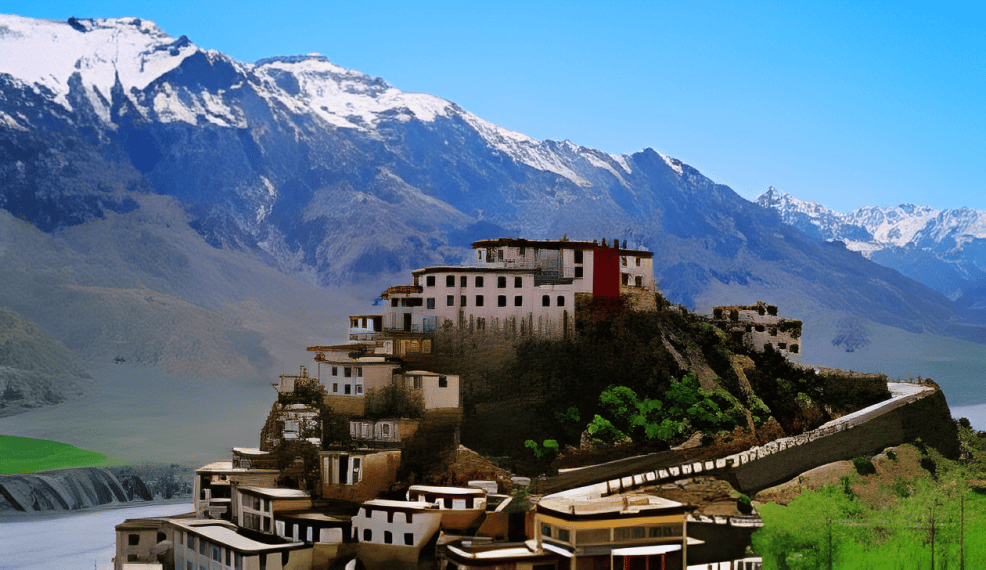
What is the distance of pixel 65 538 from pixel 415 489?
168ft

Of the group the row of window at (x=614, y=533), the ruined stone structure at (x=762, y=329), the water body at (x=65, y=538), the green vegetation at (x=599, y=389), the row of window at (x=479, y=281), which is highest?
the row of window at (x=479, y=281)

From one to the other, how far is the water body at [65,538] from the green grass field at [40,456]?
2056cm

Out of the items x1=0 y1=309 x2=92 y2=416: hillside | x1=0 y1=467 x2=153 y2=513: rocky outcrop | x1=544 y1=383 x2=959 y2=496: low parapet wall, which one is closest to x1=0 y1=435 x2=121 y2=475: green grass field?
x1=0 y1=467 x2=153 y2=513: rocky outcrop

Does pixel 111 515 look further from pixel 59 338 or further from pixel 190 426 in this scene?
pixel 59 338

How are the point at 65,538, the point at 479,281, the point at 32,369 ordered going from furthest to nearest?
1. the point at 32,369
2. the point at 65,538
3. the point at 479,281

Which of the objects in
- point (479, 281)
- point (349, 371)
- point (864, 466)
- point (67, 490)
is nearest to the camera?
point (349, 371)

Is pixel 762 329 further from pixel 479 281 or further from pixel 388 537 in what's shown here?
pixel 388 537

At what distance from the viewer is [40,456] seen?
438ft

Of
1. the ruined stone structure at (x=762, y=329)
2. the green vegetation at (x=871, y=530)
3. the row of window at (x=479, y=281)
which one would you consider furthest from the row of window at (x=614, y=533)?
the ruined stone structure at (x=762, y=329)

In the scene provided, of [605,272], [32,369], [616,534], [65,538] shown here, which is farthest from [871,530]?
[32,369]

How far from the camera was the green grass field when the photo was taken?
4963 inches

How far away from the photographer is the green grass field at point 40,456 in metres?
126

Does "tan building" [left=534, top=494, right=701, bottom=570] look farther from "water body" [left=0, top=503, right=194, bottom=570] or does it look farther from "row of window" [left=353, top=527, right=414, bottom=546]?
"water body" [left=0, top=503, right=194, bottom=570]

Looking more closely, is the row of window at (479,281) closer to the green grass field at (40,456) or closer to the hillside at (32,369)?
the green grass field at (40,456)
